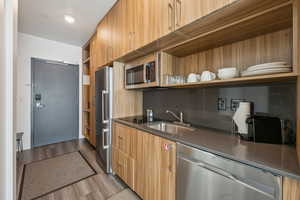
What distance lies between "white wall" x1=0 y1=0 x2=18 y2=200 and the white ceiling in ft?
5.97

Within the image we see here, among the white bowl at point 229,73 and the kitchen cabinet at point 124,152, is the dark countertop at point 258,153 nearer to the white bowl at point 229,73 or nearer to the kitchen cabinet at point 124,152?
the white bowl at point 229,73

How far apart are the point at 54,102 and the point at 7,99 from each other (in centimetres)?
330

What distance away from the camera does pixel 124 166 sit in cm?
166

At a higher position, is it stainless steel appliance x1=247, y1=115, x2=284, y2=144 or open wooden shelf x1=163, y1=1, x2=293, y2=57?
open wooden shelf x1=163, y1=1, x2=293, y2=57

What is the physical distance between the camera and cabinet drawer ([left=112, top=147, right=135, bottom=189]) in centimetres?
154

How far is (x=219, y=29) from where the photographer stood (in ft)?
3.25

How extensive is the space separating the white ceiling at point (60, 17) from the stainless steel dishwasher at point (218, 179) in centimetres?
228

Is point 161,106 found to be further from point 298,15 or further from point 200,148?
point 298,15

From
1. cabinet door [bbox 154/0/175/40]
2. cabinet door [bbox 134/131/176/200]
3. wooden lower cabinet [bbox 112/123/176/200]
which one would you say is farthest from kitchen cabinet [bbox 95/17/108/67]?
cabinet door [bbox 134/131/176/200]

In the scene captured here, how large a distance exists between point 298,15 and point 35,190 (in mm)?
2824

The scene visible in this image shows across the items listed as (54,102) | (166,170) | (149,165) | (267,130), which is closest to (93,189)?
(149,165)

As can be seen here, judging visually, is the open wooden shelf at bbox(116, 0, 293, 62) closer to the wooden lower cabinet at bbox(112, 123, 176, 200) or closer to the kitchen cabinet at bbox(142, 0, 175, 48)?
the kitchen cabinet at bbox(142, 0, 175, 48)

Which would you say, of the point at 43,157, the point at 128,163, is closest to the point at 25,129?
the point at 43,157

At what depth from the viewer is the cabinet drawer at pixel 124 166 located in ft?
5.04
